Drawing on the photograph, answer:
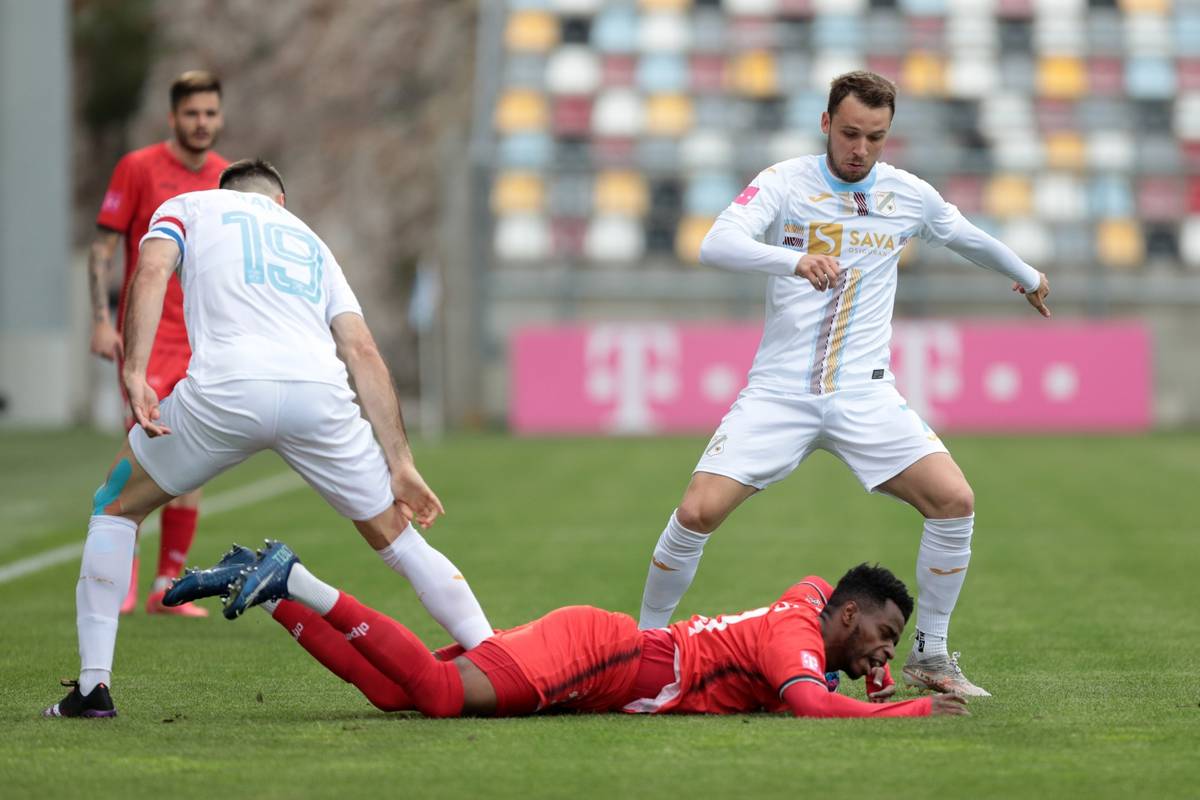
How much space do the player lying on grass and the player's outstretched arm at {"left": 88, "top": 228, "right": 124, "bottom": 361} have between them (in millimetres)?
3279

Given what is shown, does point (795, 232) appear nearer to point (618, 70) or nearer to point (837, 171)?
point (837, 171)

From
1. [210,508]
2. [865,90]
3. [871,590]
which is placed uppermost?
[865,90]

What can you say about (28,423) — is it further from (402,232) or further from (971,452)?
(402,232)

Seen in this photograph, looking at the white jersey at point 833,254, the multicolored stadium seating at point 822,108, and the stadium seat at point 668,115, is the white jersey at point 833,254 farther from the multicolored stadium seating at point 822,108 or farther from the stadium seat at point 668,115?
the stadium seat at point 668,115

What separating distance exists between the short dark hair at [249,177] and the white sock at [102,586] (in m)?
1.12

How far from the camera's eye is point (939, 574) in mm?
6805

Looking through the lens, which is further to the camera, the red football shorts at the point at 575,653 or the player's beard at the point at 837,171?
the player's beard at the point at 837,171

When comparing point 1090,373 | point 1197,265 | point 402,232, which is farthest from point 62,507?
point 402,232

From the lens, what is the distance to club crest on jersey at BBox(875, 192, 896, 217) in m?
6.88

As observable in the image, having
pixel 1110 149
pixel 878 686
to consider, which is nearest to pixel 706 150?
pixel 1110 149

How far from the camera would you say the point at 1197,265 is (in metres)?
28.7

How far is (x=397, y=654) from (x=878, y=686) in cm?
168

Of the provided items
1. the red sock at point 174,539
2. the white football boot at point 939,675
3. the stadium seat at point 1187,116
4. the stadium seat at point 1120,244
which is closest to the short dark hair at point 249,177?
the white football boot at point 939,675

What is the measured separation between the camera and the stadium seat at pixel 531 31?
31266mm
